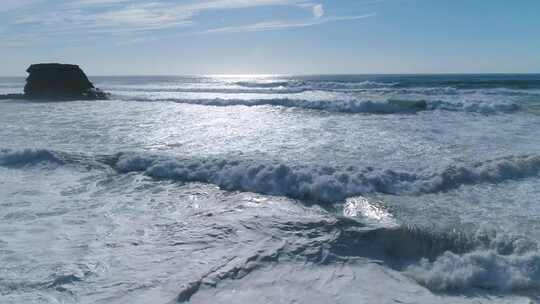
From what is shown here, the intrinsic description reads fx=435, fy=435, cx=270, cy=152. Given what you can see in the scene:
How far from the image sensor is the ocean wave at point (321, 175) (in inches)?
314

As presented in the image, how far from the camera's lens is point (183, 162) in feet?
32.2

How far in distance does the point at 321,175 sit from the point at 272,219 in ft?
6.72

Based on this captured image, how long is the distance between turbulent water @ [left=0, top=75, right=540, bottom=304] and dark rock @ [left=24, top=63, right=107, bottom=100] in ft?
80.7

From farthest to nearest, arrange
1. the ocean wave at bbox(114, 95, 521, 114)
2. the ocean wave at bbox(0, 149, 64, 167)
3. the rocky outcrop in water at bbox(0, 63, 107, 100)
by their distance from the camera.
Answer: the rocky outcrop in water at bbox(0, 63, 107, 100), the ocean wave at bbox(114, 95, 521, 114), the ocean wave at bbox(0, 149, 64, 167)

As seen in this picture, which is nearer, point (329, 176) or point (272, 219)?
point (272, 219)

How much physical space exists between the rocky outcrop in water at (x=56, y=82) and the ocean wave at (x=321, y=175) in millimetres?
28283

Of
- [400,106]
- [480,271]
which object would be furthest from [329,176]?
[400,106]

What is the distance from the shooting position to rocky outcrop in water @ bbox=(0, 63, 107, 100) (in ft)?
117

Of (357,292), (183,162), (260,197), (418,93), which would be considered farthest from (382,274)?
(418,93)

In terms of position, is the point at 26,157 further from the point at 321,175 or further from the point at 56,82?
the point at 56,82

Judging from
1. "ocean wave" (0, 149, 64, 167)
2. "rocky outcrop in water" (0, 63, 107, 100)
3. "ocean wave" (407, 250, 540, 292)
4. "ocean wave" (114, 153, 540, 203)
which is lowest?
"ocean wave" (407, 250, 540, 292)

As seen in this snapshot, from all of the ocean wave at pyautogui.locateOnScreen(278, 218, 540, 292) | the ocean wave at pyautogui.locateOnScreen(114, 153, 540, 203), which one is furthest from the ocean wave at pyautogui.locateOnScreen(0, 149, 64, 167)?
the ocean wave at pyautogui.locateOnScreen(278, 218, 540, 292)

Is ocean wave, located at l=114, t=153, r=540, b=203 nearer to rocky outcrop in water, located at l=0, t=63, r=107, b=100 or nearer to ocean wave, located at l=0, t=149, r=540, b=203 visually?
ocean wave, located at l=0, t=149, r=540, b=203

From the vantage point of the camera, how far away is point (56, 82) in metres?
36.7
